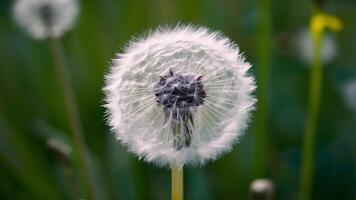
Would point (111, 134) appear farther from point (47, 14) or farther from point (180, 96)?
point (180, 96)

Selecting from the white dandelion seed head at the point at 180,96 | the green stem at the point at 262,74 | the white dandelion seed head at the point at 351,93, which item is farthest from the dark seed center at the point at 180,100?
the white dandelion seed head at the point at 351,93

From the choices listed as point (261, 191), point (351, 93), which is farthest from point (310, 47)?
point (261, 191)

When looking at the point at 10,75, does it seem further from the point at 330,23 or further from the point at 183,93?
the point at 183,93

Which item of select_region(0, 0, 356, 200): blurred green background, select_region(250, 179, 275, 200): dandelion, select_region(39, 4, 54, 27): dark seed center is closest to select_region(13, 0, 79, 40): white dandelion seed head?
select_region(39, 4, 54, 27): dark seed center

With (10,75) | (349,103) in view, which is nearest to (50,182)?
(10,75)

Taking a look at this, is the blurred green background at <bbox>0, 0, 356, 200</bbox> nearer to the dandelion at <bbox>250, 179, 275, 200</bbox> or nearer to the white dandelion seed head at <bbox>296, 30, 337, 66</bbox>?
the white dandelion seed head at <bbox>296, 30, 337, 66</bbox>
